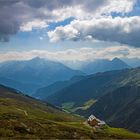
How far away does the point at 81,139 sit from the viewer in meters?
114

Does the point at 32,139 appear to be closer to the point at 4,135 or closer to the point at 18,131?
the point at 4,135

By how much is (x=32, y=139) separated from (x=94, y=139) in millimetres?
33730

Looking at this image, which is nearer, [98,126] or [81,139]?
[81,139]

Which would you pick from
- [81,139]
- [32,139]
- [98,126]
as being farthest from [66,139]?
[98,126]

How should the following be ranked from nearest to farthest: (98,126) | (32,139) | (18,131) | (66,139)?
1. (32,139)
2. (66,139)
3. (18,131)
4. (98,126)

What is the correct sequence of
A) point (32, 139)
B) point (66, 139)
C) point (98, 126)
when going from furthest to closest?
point (98, 126) < point (66, 139) < point (32, 139)

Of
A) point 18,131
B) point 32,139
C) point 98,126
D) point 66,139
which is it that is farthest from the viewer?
point 98,126

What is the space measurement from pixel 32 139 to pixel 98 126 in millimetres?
98753

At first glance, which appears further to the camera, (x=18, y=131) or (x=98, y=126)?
(x=98, y=126)

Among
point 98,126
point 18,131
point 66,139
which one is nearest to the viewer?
point 66,139

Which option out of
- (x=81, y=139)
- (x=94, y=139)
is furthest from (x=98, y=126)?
(x=81, y=139)

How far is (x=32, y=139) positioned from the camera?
9888cm

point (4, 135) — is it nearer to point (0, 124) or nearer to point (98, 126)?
point (0, 124)

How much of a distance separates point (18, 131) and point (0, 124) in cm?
800
